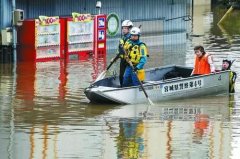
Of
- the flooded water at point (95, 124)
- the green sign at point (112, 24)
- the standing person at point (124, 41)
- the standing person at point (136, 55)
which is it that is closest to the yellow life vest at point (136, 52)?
the standing person at point (136, 55)

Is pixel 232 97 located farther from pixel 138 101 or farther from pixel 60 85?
pixel 60 85

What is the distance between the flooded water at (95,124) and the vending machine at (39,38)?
192 cm

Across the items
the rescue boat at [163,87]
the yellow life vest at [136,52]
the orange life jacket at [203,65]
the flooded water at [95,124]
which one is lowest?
the flooded water at [95,124]

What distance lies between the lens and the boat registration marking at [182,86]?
749 inches

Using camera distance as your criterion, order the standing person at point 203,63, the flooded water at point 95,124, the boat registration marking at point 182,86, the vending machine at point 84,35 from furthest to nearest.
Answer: the vending machine at point 84,35
the standing person at point 203,63
the boat registration marking at point 182,86
the flooded water at point 95,124

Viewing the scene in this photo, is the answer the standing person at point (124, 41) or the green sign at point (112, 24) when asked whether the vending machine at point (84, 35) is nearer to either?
the green sign at point (112, 24)

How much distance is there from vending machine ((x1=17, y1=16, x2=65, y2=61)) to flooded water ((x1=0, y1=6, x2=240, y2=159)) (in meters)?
1.92

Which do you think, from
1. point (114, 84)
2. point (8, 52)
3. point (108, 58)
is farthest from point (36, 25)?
point (114, 84)

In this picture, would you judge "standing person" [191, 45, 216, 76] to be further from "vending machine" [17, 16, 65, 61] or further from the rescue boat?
"vending machine" [17, 16, 65, 61]

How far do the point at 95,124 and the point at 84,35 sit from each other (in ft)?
43.1

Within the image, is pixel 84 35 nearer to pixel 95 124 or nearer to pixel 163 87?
pixel 163 87

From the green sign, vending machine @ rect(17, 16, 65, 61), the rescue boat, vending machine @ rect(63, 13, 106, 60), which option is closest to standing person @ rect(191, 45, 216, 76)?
the rescue boat

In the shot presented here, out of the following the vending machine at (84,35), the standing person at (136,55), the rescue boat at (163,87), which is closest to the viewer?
the rescue boat at (163,87)

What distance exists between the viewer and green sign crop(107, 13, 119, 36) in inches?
1236
